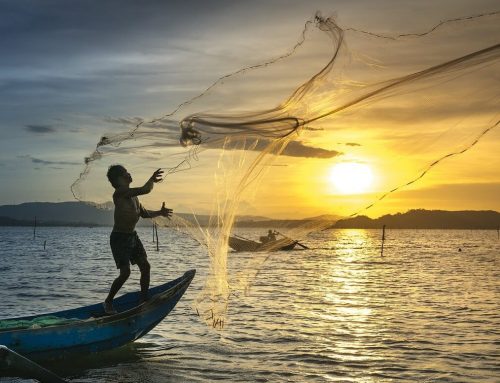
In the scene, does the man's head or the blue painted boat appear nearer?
the blue painted boat

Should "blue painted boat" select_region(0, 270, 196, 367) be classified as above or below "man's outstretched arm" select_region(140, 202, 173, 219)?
below

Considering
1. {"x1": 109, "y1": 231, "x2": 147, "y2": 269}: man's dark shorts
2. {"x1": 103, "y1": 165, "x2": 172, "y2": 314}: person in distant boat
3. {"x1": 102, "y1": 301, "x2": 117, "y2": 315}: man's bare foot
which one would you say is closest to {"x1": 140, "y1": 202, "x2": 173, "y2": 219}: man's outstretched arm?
{"x1": 103, "y1": 165, "x2": 172, "y2": 314}: person in distant boat

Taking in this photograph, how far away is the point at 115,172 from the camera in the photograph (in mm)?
10734

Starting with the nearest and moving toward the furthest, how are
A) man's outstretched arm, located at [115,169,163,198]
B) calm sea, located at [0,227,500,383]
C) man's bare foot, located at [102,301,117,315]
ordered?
man's outstretched arm, located at [115,169,163,198]
calm sea, located at [0,227,500,383]
man's bare foot, located at [102,301,117,315]

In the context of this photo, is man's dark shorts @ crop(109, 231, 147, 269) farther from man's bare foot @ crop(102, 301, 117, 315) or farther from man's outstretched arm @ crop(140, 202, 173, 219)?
man's bare foot @ crop(102, 301, 117, 315)

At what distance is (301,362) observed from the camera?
41.0 feet

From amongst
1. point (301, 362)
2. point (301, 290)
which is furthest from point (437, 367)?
point (301, 290)

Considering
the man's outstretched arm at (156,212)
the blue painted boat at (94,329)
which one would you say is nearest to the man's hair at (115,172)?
the man's outstretched arm at (156,212)

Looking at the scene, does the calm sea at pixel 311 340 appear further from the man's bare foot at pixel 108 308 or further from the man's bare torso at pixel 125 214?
the man's bare torso at pixel 125 214

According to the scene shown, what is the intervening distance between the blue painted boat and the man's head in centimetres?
239

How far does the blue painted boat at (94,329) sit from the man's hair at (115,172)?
2424 mm

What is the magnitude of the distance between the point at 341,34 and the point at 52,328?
6.38 m

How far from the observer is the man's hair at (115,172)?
10.7m

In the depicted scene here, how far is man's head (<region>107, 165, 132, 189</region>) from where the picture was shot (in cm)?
1073
